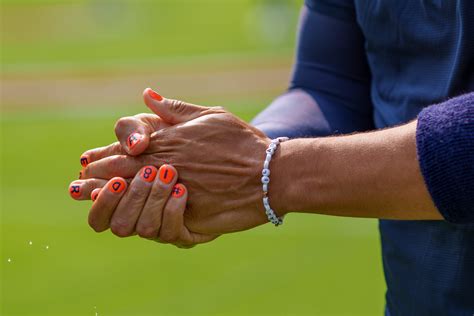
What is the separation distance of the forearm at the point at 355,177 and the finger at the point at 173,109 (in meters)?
0.33

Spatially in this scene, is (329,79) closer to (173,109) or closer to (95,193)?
(173,109)

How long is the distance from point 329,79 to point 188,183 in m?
0.81

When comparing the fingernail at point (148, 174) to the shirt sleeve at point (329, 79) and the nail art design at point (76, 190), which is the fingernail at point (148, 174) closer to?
the nail art design at point (76, 190)

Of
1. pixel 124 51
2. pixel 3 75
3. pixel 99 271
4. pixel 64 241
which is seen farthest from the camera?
pixel 124 51

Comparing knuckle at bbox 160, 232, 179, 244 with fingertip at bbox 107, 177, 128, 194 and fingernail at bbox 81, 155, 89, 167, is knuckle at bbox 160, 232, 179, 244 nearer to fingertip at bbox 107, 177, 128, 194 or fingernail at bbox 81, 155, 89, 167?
fingertip at bbox 107, 177, 128, 194

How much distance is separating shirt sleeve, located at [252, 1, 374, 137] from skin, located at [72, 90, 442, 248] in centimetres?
49

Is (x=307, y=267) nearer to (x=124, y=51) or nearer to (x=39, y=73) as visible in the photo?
(x=39, y=73)

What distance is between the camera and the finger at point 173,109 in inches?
104

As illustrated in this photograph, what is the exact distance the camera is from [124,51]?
795 inches

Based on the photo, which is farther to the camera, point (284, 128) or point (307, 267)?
point (307, 267)

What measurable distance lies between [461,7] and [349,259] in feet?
21.1

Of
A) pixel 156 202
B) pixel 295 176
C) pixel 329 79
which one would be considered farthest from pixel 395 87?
pixel 156 202

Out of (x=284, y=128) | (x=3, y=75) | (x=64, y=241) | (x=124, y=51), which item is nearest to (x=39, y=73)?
(x=3, y=75)

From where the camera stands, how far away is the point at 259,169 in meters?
2.43
